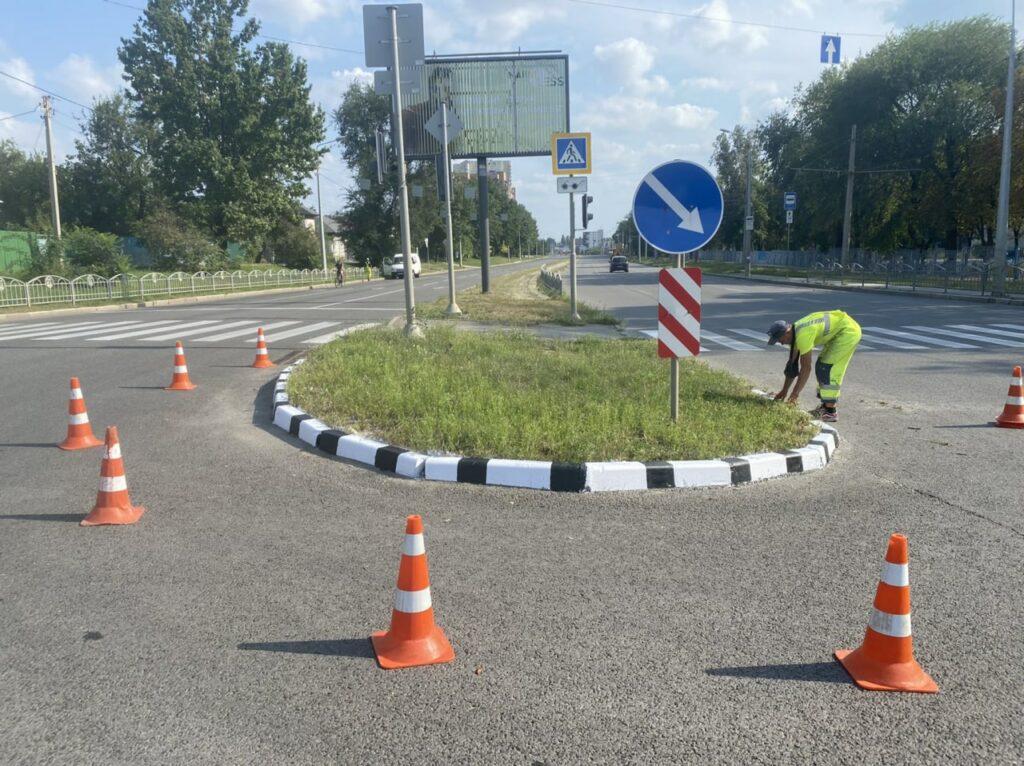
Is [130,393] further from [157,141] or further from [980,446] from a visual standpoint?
[157,141]

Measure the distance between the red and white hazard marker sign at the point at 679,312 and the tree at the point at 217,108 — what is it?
4662 cm

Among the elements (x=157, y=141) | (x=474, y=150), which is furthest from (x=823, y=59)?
(x=157, y=141)

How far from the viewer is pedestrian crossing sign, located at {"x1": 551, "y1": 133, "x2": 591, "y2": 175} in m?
14.9

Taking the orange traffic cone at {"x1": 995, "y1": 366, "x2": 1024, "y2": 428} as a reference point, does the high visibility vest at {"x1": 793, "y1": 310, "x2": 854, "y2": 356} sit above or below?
above

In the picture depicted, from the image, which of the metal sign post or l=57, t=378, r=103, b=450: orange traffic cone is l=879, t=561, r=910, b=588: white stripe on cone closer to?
the metal sign post

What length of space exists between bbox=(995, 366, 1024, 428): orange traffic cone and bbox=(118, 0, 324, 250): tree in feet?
157

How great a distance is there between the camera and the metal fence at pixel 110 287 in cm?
2441

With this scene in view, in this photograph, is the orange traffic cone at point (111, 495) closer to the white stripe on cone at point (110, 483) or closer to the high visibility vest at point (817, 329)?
the white stripe on cone at point (110, 483)

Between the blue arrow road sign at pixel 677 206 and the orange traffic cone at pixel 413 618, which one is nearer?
the orange traffic cone at pixel 413 618

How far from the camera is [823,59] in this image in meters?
25.1

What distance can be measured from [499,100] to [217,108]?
3046 cm

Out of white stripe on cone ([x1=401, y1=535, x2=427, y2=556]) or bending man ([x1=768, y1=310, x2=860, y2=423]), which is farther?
bending man ([x1=768, y1=310, x2=860, y2=423])

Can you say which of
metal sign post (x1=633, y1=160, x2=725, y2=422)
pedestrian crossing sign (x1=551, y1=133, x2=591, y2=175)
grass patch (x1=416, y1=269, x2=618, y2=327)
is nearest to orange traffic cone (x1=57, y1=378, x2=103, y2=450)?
metal sign post (x1=633, y1=160, x2=725, y2=422)

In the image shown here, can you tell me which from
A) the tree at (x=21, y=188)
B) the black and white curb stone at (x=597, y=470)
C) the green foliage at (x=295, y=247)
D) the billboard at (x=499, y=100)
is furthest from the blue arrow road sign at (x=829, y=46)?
the tree at (x=21, y=188)
